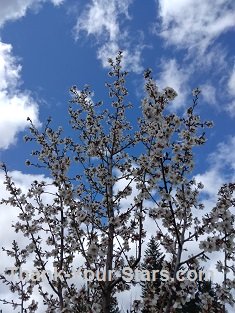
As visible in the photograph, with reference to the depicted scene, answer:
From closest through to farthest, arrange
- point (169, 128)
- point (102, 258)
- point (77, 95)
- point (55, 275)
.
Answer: point (169, 128) → point (55, 275) → point (102, 258) → point (77, 95)

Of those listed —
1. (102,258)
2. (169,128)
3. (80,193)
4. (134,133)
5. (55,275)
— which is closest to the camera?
(169,128)

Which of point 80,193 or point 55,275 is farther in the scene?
point 80,193

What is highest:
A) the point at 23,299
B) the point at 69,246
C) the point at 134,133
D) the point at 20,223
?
the point at 134,133

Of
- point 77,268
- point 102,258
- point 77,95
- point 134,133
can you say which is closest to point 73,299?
point 77,268

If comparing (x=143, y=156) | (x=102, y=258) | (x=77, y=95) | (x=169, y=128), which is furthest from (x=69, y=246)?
(x=77, y=95)

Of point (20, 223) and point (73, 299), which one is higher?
point (20, 223)

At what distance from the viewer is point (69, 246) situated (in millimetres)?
9102

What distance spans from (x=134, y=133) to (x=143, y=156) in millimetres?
3924

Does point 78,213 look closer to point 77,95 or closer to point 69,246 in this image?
point 69,246

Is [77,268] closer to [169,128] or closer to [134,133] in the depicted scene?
[169,128]

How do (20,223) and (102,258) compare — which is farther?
(20,223)

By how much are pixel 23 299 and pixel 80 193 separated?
2.54m

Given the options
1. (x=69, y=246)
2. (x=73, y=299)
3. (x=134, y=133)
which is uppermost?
(x=134, y=133)

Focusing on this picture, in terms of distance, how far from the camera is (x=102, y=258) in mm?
8891
